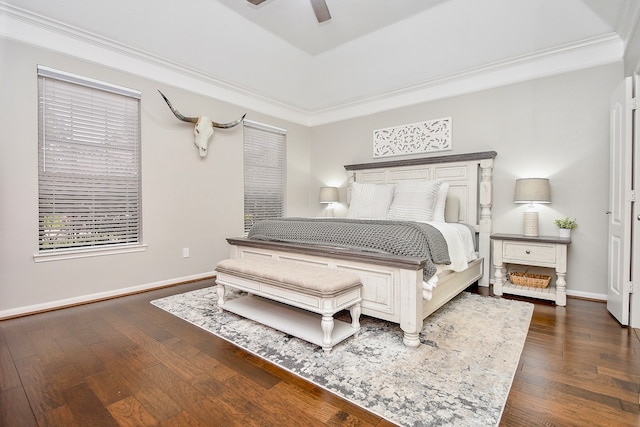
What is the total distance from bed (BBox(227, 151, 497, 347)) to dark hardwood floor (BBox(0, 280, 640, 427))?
0.68 metres

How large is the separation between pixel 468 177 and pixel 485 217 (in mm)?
549

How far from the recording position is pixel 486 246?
3.73 m

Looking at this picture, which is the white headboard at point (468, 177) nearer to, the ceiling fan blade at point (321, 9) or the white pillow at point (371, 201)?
the white pillow at point (371, 201)

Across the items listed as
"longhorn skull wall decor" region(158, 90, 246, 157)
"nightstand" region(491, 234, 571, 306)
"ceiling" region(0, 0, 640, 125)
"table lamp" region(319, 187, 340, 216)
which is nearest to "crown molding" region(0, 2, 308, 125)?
"ceiling" region(0, 0, 640, 125)

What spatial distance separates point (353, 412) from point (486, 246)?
3.01m

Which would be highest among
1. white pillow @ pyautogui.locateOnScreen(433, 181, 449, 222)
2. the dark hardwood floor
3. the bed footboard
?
white pillow @ pyautogui.locateOnScreen(433, 181, 449, 222)

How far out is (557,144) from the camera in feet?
11.1

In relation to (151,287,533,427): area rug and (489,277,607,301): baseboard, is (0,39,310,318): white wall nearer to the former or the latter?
(151,287,533,427): area rug

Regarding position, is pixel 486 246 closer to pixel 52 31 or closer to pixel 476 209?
pixel 476 209

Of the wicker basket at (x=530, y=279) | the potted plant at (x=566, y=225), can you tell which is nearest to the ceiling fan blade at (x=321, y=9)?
the potted plant at (x=566, y=225)

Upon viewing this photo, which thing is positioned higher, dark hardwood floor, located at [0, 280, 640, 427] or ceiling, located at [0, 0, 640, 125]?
ceiling, located at [0, 0, 640, 125]

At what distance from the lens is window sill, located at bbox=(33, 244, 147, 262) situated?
2859mm

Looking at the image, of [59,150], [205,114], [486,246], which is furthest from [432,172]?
[59,150]

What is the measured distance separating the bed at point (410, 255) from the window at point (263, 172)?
4.00 ft
